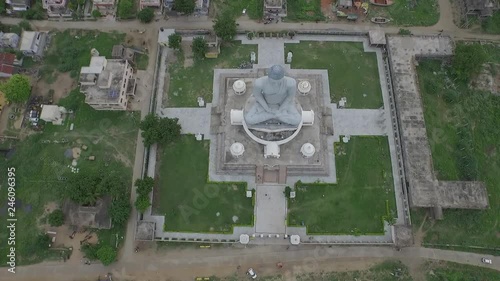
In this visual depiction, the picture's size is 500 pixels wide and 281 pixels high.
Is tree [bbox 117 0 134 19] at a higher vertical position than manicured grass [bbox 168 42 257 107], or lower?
higher

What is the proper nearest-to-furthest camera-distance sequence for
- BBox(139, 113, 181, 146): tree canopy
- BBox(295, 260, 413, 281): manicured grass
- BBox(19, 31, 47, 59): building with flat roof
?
BBox(295, 260, 413, 281): manicured grass → BBox(139, 113, 181, 146): tree canopy → BBox(19, 31, 47, 59): building with flat roof

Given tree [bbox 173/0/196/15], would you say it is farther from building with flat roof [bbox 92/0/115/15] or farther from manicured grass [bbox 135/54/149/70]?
building with flat roof [bbox 92/0/115/15]

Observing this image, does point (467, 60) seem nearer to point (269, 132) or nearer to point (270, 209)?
point (269, 132)

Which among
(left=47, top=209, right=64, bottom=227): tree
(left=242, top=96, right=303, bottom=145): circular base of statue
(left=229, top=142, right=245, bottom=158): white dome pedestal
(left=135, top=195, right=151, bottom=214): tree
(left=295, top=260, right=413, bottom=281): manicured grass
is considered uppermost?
(left=242, top=96, right=303, bottom=145): circular base of statue

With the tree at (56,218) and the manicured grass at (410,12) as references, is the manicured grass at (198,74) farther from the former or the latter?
the manicured grass at (410,12)

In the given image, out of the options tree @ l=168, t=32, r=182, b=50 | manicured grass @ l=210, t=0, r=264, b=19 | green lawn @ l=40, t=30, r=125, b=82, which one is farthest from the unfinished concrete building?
green lawn @ l=40, t=30, r=125, b=82

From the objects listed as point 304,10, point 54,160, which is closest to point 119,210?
point 54,160
